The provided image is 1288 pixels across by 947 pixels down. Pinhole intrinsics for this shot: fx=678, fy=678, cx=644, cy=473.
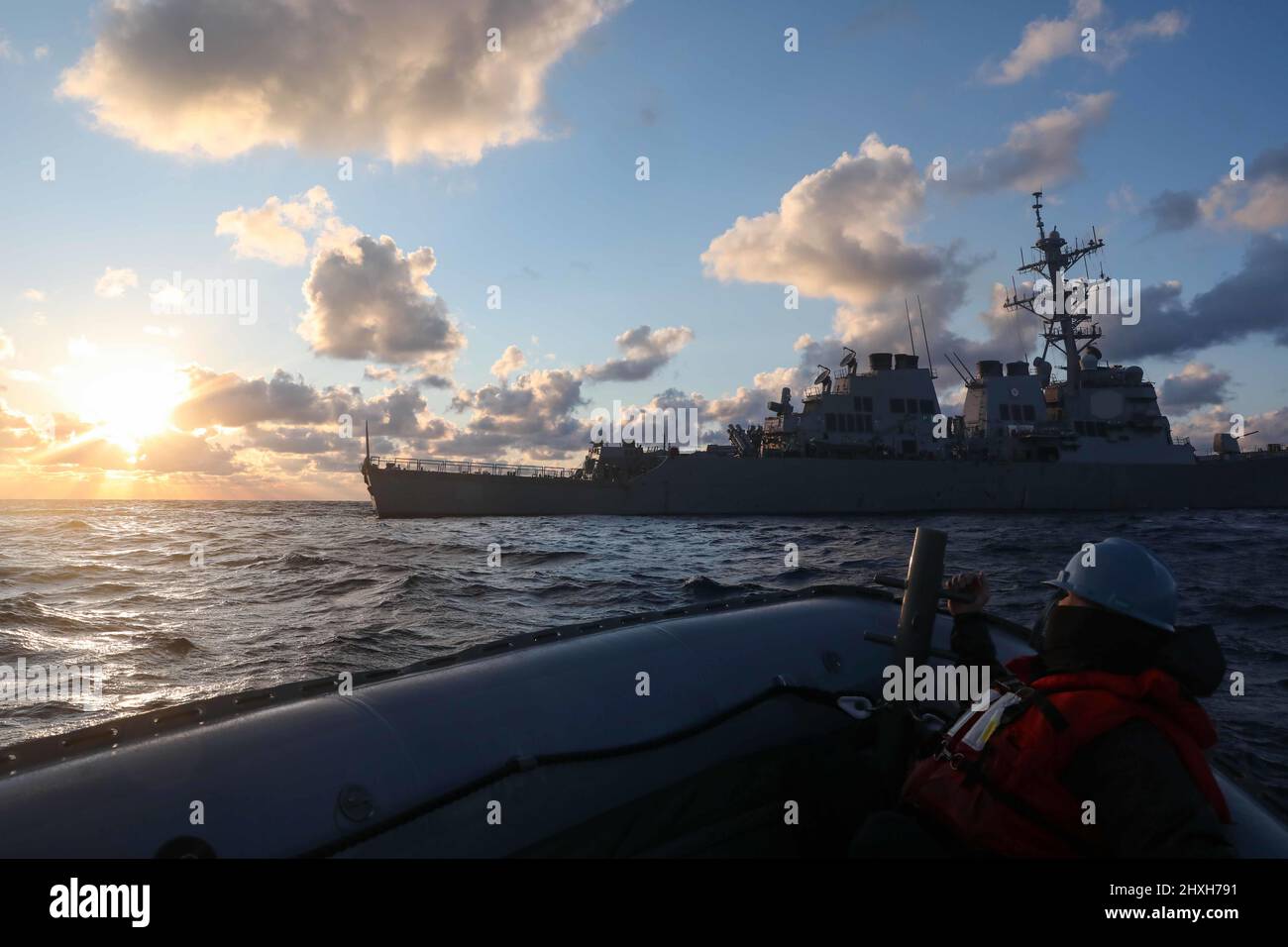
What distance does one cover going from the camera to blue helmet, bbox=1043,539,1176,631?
184cm

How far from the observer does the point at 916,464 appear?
3734cm

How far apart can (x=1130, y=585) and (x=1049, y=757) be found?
→ 54 cm

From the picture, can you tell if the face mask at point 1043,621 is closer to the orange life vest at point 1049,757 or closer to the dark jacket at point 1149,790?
the orange life vest at point 1049,757

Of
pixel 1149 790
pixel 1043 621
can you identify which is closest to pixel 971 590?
pixel 1043 621

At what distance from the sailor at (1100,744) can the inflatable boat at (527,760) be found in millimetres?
748

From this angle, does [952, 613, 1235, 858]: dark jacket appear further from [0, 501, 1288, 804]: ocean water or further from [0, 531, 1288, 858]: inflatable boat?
[0, 501, 1288, 804]: ocean water

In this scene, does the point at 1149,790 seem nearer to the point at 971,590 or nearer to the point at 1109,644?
the point at 1109,644

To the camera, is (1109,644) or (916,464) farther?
(916,464)

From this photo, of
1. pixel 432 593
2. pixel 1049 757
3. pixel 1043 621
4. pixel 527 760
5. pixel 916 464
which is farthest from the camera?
pixel 916 464

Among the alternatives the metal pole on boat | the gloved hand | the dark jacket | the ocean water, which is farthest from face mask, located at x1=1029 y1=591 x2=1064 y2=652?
the ocean water

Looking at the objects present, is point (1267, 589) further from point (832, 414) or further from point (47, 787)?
point (832, 414)

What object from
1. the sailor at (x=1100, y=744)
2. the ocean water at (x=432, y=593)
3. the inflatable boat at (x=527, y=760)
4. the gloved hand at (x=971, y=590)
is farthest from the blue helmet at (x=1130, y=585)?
the ocean water at (x=432, y=593)

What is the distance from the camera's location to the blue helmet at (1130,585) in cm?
184

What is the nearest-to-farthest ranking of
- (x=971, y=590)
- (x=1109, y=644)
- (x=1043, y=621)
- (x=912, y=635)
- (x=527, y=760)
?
(x=1109, y=644) < (x=1043, y=621) < (x=527, y=760) < (x=912, y=635) < (x=971, y=590)
